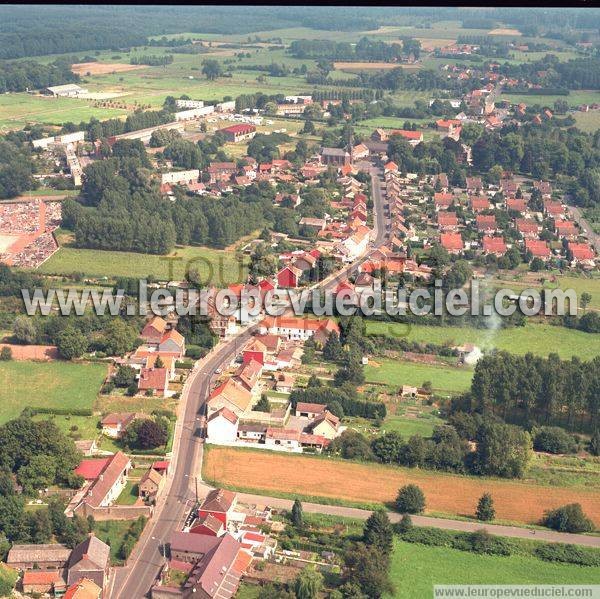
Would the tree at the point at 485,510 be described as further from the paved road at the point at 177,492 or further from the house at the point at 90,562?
the house at the point at 90,562

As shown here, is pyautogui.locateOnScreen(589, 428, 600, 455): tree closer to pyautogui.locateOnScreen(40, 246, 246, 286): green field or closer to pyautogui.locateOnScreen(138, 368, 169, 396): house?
pyautogui.locateOnScreen(138, 368, 169, 396): house

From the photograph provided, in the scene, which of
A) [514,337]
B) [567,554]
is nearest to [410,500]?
[567,554]

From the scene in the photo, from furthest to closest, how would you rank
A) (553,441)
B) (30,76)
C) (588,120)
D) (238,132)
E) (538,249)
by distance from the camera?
(30,76) → (588,120) → (238,132) → (538,249) → (553,441)

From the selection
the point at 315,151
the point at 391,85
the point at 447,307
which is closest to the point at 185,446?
the point at 447,307

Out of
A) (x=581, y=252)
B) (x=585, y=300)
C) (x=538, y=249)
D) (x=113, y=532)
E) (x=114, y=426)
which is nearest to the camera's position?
(x=113, y=532)

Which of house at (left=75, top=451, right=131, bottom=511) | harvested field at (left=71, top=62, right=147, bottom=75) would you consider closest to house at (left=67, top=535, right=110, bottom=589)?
house at (left=75, top=451, right=131, bottom=511)

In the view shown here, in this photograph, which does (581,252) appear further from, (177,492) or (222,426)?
(177,492)

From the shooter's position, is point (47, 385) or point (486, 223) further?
point (486, 223)
